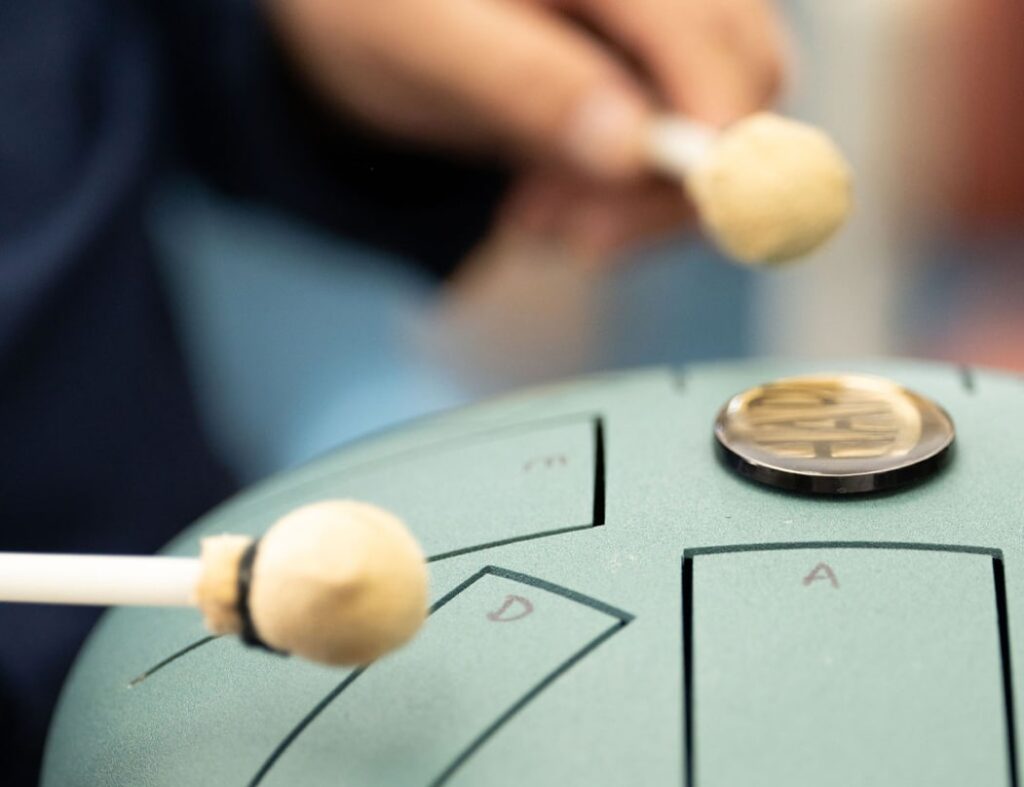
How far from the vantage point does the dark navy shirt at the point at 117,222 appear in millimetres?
439

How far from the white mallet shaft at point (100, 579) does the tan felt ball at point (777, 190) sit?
160 mm

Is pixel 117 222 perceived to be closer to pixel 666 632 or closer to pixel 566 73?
pixel 566 73

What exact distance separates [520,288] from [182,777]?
757mm

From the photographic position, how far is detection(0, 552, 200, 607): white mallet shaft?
0.20 m

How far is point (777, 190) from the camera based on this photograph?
0.30 m

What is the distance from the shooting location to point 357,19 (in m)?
0.54

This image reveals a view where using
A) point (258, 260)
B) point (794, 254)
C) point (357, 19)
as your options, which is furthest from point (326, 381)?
point (794, 254)

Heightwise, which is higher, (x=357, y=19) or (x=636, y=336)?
(x=357, y=19)

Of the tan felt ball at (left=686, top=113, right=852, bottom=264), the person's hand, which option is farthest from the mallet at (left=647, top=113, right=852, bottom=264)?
the person's hand

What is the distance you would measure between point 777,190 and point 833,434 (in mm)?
66

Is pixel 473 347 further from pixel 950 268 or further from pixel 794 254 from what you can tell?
pixel 794 254

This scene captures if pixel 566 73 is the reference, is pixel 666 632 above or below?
below

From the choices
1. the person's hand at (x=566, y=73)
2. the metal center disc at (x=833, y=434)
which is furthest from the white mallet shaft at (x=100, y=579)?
the person's hand at (x=566, y=73)

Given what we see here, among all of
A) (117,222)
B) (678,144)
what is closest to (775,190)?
(678,144)
